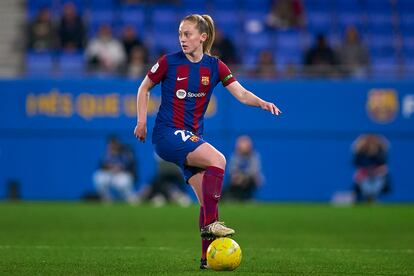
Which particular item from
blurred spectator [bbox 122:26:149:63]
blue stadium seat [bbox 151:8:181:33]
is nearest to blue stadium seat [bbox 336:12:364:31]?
blue stadium seat [bbox 151:8:181:33]

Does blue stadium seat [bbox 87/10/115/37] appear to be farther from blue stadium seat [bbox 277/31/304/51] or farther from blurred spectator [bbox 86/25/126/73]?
blue stadium seat [bbox 277/31/304/51]

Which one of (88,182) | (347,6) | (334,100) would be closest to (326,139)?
(334,100)

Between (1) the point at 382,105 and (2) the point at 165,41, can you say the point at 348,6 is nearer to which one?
(1) the point at 382,105

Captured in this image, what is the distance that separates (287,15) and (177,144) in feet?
50.2

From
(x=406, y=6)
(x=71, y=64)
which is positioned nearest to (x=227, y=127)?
(x=71, y=64)

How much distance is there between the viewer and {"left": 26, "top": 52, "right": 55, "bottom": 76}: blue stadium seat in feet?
70.9

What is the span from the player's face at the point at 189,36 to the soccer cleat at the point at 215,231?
1.57 m

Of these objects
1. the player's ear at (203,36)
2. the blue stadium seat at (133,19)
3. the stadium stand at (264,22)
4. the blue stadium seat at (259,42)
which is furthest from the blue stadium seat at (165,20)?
the player's ear at (203,36)

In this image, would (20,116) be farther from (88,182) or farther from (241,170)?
(241,170)

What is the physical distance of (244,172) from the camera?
68.4 feet

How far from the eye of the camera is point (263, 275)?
7898 mm

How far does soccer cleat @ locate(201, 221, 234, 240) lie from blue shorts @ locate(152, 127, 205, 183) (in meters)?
0.57

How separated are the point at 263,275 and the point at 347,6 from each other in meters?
17.1

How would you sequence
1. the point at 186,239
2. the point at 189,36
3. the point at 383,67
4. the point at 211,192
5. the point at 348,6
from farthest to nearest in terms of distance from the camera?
the point at 348,6 → the point at 383,67 → the point at 186,239 → the point at 189,36 → the point at 211,192
